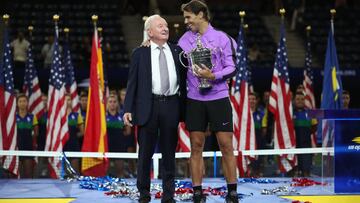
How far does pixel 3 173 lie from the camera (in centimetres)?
1048

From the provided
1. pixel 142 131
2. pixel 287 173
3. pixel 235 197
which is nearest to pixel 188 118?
pixel 142 131

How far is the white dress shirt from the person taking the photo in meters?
6.05

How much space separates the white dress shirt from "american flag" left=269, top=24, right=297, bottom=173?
16.7ft

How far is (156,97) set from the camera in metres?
6.05

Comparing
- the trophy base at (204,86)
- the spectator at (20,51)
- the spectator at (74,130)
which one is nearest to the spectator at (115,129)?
the spectator at (74,130)

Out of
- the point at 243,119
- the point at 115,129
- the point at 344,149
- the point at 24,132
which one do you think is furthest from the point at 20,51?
the point at 344,149

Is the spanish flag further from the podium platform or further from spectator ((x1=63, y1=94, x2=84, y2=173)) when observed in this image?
the podium platform

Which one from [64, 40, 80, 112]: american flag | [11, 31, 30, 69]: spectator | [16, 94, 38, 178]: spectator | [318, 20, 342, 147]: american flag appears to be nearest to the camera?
[16, 94, 38, 178]: spectator

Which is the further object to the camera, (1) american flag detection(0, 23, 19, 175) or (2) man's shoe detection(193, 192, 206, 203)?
(1) american flag detection(0, 23, 19, 175)

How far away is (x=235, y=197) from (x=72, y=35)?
12616mm

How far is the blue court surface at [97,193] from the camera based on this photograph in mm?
6730

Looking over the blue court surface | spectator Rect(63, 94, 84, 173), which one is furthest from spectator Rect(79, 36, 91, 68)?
the blue court surface

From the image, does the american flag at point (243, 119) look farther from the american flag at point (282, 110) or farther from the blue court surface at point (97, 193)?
the blue court surface at point (97, 193)

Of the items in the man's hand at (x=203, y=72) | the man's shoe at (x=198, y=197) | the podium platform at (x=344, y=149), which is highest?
the man's hand at (x=203, y=72)
